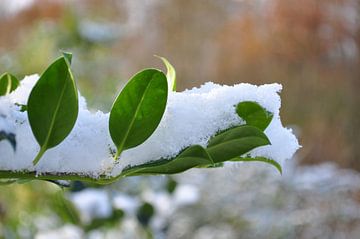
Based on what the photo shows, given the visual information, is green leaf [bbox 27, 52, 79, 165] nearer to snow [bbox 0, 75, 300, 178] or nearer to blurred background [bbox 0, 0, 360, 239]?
snow [bbox 0, 75, 300, 178]

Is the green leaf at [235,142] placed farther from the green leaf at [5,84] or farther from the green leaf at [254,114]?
the green leaf at [5,84]

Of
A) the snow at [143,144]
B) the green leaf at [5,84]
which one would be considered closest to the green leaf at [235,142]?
the snow at [143,144]

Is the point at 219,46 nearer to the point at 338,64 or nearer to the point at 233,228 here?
the point at 338,64

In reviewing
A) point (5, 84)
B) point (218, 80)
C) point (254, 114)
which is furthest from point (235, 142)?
point (218, 80)

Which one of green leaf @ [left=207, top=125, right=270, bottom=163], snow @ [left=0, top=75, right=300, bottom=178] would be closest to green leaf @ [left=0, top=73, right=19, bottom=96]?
snow @ [left=0, top=75, right=300, bottom=178]

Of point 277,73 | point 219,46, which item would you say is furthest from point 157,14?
point 277,73

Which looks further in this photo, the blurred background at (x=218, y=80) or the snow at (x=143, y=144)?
the blurred background at (x=218, y=80)
